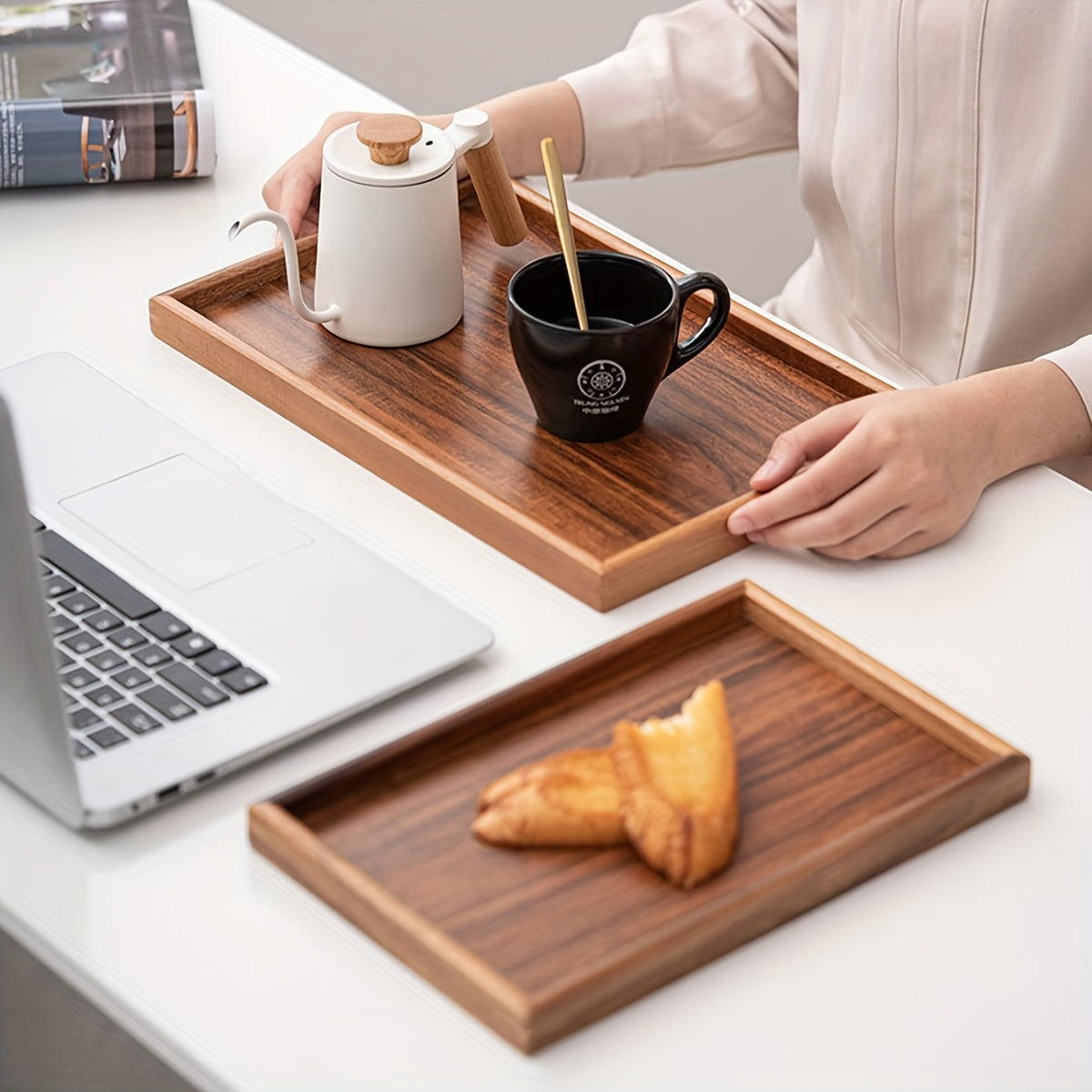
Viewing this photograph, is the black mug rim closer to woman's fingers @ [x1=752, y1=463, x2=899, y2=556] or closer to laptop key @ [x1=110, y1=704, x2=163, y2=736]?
woman's fingers @ [x1=752, y1=463, x2=899, y2=556]

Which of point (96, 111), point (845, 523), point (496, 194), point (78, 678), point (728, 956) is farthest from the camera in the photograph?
point (96, 111)

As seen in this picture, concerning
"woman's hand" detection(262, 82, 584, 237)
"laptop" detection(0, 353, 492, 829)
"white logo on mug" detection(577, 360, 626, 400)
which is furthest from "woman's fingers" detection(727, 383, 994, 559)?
"woman's hand" detection(262, 82, 584, 237)

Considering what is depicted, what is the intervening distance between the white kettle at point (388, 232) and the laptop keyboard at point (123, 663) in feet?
0.95

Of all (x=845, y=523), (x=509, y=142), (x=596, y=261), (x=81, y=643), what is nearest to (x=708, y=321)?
(x=596, y=261)

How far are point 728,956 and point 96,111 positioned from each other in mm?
885

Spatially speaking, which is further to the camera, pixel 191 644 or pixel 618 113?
pixel 618 113

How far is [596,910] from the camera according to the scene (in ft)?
2.36

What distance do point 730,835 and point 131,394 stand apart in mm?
547

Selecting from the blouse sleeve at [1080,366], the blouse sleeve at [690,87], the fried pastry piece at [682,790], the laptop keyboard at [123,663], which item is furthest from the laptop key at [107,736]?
the blouse sleeve at [690,87]

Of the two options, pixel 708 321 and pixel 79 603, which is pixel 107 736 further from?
pixel 708 321

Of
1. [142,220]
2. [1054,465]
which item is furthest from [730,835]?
[142,220]

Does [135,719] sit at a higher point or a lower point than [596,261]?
lower

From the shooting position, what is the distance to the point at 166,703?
32.4 inches

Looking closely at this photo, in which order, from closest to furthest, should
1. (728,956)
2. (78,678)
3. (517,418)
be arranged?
(728,956) < (78,678) < (517,418)
